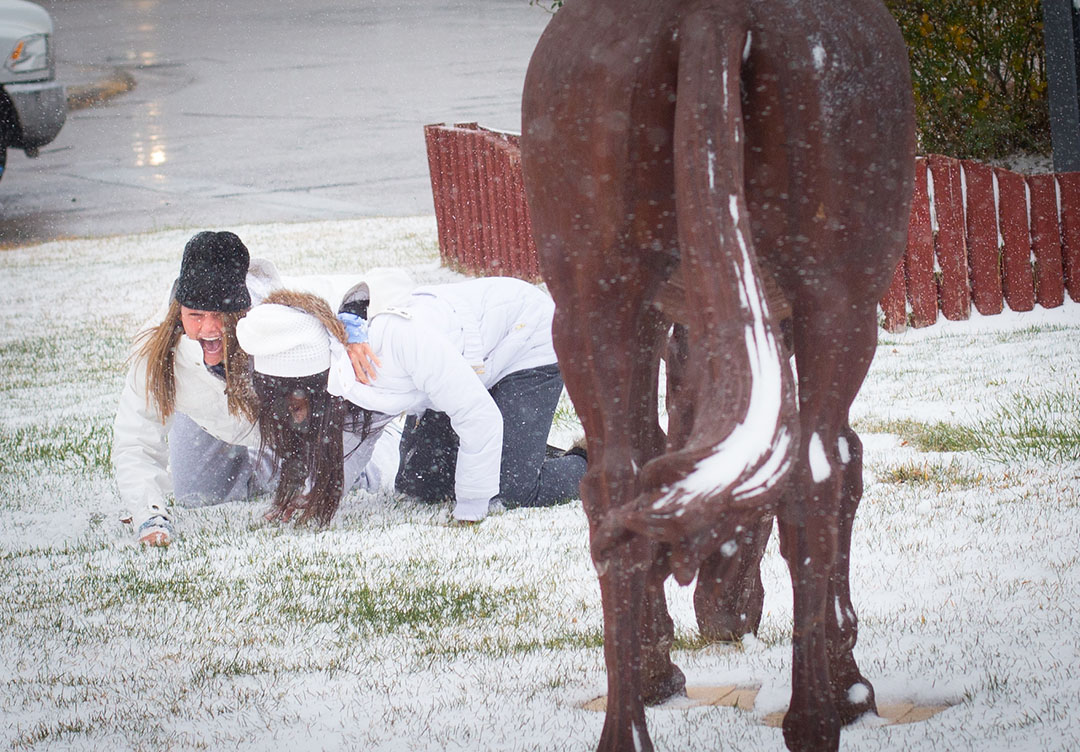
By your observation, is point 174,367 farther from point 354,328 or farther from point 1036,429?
point 1036,429

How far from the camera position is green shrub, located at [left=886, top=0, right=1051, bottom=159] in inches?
372

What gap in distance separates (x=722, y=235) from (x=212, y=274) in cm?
263

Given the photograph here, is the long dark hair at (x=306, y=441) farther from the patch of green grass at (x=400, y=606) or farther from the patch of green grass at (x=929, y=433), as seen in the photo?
the patch of green grass at (x=929, y=433)

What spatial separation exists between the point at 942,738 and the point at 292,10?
31.9 metres

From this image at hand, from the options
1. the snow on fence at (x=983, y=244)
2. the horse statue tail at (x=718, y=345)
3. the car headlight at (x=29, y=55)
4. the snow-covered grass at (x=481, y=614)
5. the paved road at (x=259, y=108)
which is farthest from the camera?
the paved road at (x=259, y=108)

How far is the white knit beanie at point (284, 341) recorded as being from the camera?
3.69 m

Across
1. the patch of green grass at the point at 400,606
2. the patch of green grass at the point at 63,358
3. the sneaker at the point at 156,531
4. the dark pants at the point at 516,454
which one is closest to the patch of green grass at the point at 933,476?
the dark pants at the point at 516,454

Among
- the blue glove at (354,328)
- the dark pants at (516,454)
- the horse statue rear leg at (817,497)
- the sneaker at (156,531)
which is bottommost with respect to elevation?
the sneaker at (156,531)

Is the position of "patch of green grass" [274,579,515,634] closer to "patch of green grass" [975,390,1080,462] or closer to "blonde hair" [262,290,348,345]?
"blonde hair" [262,290,348,345]

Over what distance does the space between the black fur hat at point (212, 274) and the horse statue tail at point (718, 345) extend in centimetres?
252

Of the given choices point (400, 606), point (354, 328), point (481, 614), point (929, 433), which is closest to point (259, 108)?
point (354, 328)

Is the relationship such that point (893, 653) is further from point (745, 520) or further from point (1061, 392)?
point (1061, 392)

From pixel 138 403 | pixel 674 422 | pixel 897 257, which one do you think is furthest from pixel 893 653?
pixel 138 403

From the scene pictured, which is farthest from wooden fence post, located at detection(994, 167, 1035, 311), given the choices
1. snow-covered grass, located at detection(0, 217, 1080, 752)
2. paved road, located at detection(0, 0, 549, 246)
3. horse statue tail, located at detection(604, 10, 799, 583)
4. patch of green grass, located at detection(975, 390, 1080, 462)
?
paved road, located at detection(0, 0, 549, 246)
